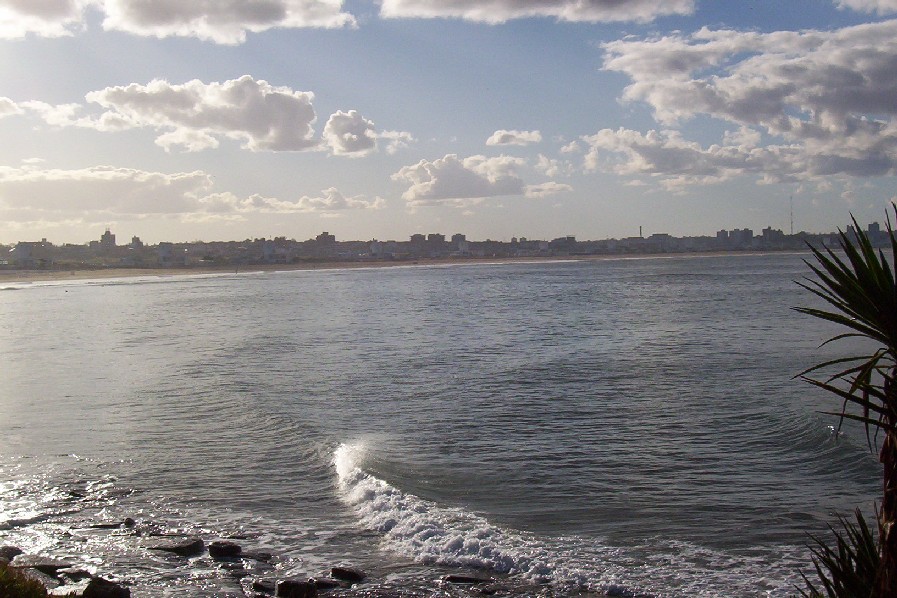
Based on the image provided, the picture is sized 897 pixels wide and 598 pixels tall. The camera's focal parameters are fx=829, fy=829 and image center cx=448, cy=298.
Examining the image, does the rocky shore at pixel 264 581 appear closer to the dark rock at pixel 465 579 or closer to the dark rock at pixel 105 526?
the dark rock at pixel 465 579

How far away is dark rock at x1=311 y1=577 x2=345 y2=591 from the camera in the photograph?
957 centimetres

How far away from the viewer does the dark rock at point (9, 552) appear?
34.0ft

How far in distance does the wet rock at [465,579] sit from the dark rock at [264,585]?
201cm

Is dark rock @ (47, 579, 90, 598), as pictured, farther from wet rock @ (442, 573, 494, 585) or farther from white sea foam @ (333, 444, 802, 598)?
wet rock @ (442, 573, 494, 585)

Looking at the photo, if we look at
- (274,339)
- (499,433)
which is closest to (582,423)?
(499,433)

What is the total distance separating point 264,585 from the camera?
9625 millimetres

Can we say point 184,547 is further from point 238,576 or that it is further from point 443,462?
point 443,462

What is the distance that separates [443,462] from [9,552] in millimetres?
7657

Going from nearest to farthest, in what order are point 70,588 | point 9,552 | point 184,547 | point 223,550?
point 70,588
point 9,552
point 223,550
point 184,547

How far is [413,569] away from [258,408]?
12317 mm

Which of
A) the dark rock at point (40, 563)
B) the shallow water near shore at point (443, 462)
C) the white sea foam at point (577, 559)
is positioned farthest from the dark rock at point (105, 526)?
the white sea foam at point (577, 559)

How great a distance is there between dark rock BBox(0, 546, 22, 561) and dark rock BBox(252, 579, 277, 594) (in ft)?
10.6

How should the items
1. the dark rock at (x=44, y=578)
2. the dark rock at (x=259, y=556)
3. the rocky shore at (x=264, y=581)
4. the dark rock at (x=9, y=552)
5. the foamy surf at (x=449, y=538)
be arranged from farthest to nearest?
the dark rock at (x=259, y=556) → the dark rock at (x=9, y=552) → the foamy surf at (x=449, y=538) → the dark rock at (x=44, y=578) → the rocky shore at (x=264, y=581)

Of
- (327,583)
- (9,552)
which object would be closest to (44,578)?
(9,552)
